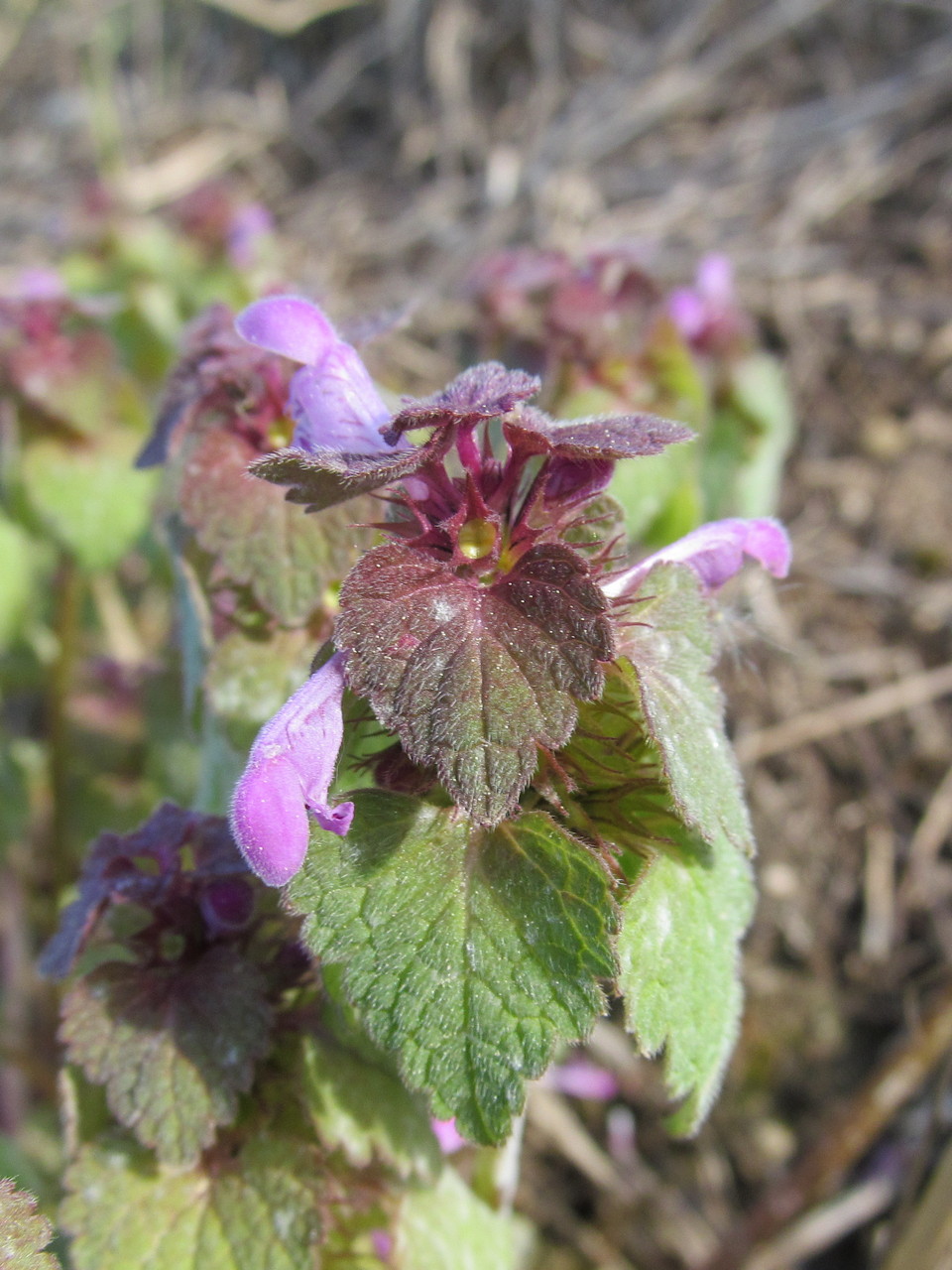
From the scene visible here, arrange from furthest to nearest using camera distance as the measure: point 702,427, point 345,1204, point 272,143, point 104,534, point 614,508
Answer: point 272,143 → point 702,427 → point 104,534 → point 345,1204 → point 614,508

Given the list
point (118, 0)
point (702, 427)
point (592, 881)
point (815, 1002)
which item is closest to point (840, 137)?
point (702, 427)

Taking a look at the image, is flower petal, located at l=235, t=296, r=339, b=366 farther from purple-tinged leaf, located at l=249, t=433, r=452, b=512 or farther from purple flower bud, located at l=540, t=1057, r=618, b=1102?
purple flower bud, located at l=540, t=1057, r=618, b=1102

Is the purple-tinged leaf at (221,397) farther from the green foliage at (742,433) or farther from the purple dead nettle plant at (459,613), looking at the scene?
the green foliage at (742,433)

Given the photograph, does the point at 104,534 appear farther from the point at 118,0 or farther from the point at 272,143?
the point at 118,0

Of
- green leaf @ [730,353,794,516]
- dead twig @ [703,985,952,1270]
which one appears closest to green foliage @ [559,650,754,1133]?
dead twig @ [703,985,952,1270]

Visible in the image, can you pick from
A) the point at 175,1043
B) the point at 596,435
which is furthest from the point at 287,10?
the point at 175,1043

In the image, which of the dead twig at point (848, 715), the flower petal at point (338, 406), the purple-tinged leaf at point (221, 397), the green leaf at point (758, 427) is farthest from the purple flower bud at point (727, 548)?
the dead twig at point (848, 715)

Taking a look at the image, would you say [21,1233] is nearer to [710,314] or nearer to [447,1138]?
[447,1138]
